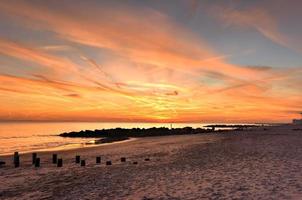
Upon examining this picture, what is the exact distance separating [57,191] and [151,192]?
4.43 m

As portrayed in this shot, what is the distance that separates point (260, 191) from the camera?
11.7 m

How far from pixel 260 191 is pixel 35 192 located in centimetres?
940

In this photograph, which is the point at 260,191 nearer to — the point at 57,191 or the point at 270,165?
the point at 270,165

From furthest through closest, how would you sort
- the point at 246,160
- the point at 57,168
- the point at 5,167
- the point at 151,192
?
the point at 5,167 → the point at 57,168 → the point at 246,160 → the point at 151,192

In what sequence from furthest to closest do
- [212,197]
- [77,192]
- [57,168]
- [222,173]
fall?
[57,168]
[222,173]
[77,192]
[212,197]

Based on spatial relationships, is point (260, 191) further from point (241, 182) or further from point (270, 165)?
point (270, 165)

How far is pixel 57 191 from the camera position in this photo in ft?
46.7

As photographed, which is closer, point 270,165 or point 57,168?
point 270,165

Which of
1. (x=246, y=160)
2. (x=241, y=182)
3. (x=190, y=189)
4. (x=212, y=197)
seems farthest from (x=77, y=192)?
(x=246, y=160)

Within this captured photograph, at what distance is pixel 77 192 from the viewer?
45.1ft

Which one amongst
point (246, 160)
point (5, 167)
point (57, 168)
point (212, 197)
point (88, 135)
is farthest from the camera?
point (88, 135)

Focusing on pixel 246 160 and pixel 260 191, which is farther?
pixel 246 160

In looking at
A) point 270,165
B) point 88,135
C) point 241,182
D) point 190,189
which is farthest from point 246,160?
point 88,135

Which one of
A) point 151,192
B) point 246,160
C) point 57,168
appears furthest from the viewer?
point 57,168
